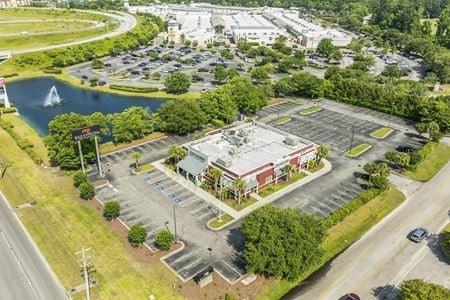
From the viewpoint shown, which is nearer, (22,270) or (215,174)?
(22,270)

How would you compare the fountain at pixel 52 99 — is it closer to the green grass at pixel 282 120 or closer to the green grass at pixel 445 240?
the green grass at pixel 282 120

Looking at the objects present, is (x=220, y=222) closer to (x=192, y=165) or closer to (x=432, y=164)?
(x=192, y=165)

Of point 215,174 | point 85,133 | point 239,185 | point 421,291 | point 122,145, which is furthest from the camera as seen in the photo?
point 122,145

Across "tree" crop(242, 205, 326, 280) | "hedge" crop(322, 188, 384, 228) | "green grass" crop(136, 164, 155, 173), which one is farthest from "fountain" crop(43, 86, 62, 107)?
"hedge" crop(322, 188, 384, 228)

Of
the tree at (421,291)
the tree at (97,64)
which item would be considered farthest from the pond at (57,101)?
the tree at (421,291)

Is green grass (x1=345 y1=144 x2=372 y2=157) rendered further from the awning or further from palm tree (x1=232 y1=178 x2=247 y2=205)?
the awning

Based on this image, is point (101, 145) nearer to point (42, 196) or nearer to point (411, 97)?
point (42, 196)

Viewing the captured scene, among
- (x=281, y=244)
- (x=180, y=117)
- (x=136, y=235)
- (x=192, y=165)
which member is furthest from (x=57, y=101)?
(x=281, y=244)
